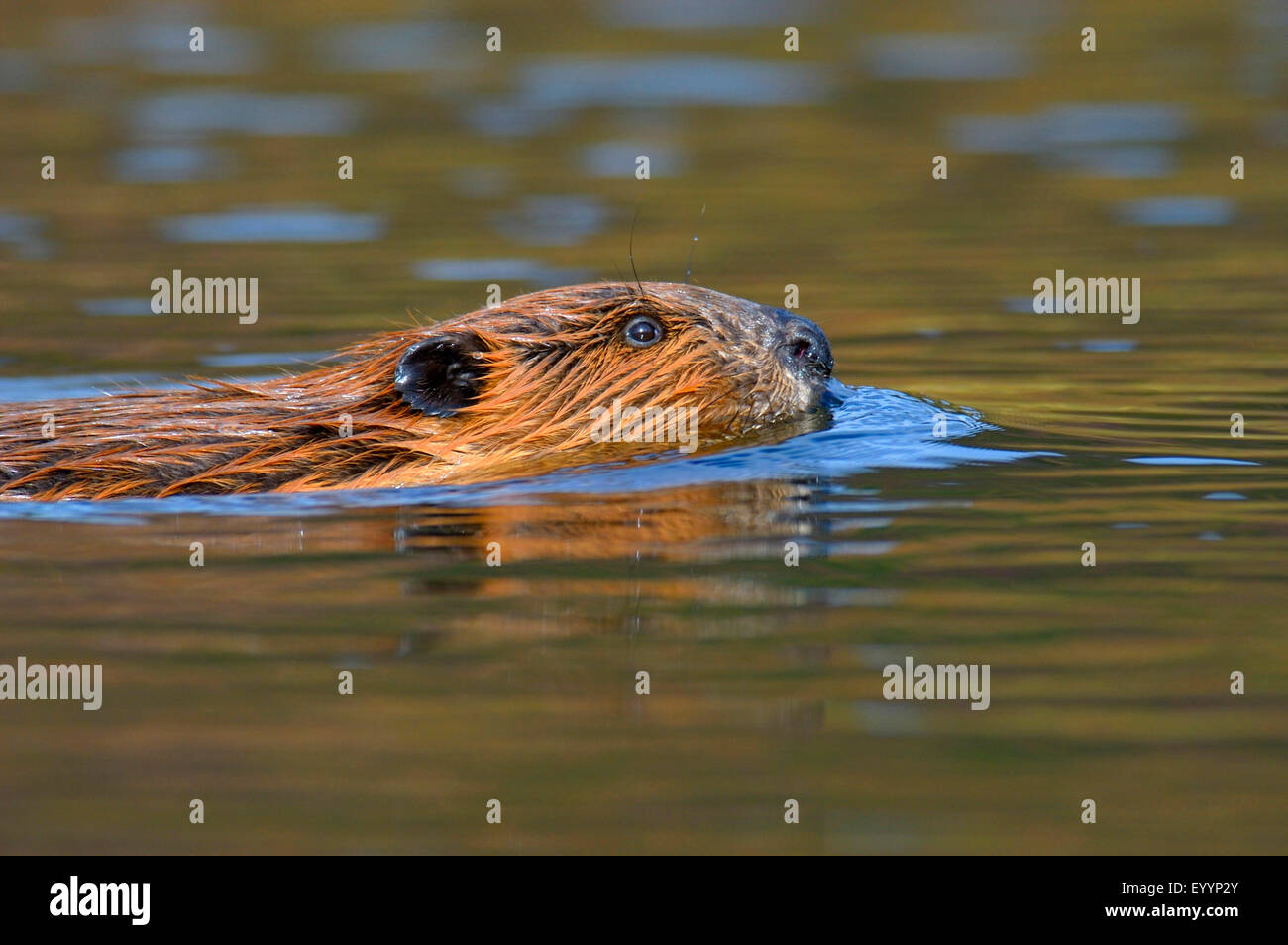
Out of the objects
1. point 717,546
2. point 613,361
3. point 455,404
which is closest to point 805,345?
point 613,361

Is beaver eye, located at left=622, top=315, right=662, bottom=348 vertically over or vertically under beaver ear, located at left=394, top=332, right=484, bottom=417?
over

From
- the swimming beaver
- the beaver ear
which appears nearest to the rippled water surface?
the swimming beaver

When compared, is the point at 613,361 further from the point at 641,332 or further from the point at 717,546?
the point at 717,546

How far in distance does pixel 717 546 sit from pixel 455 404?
1430mm

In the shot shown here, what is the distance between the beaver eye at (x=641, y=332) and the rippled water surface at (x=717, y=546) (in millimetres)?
532

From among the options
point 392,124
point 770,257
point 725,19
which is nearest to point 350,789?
point 770,257

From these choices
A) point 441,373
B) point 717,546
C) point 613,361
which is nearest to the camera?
point 717,546

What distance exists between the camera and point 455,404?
22.6 ft

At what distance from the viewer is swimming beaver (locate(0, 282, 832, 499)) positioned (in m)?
6.54

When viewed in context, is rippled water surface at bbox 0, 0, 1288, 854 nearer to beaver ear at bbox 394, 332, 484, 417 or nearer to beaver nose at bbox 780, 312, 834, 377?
beaver nose at bbox 780, 312, 834, 377

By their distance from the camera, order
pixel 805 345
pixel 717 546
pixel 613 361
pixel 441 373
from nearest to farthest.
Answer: pixel 717 546 → pixel 441 373 → pixel 613 361 → pixel 805 345

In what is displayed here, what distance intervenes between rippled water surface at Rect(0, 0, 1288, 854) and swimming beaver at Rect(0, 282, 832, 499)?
175 mm

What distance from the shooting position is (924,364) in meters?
9.43

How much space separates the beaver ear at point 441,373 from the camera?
6.80 meters
